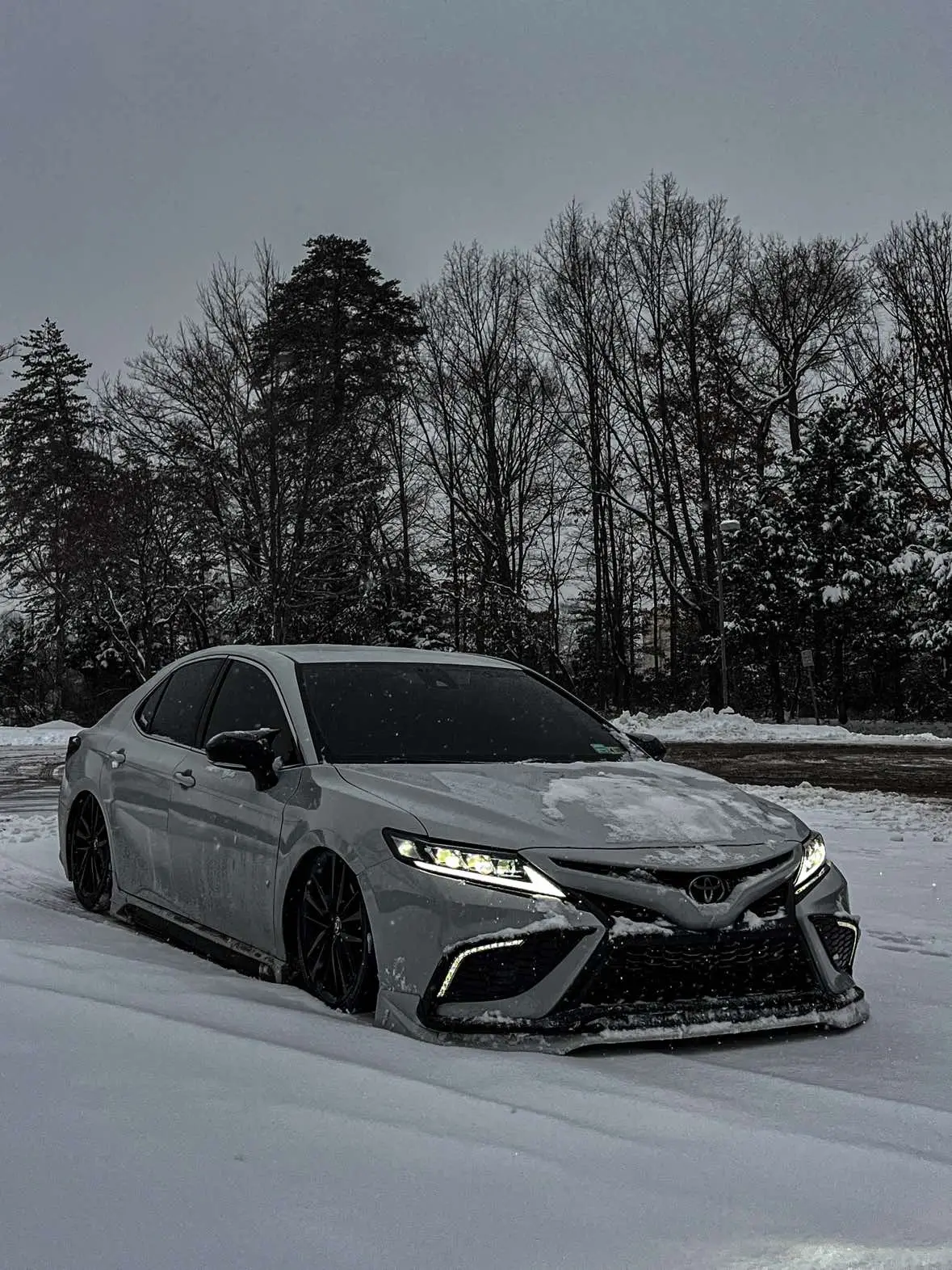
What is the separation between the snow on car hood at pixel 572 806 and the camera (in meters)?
4.00

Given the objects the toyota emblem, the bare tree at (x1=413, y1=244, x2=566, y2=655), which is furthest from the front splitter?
the bare tree at (x1=413, y1=244, x2=566, y2=655)

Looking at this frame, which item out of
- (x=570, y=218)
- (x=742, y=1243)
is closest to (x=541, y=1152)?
(x=742, y=1243)

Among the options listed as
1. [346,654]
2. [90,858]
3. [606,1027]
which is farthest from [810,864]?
[90,858]

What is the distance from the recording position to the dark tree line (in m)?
38.8

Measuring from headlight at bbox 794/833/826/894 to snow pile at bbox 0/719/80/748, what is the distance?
79.4 ft

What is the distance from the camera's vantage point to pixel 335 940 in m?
4.29

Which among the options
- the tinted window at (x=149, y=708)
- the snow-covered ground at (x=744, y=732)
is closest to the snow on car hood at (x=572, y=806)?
the tinted window at (x=149, y=708)

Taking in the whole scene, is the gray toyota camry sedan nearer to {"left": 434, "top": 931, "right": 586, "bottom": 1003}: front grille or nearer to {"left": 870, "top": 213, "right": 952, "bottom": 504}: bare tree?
{"left": 434, "top": 931, "right": 586, "bottom": 1003}: front grille

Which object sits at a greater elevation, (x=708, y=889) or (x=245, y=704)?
(x=245, y=704)

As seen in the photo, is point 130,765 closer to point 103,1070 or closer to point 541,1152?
point 103,1070

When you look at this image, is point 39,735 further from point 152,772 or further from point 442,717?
point 442,717

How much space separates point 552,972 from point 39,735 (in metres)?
29.0

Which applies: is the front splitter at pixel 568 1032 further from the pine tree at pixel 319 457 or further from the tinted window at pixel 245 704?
the pine tree at pixel 319 457

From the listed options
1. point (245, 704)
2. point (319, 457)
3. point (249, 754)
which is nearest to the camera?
point (249, 754)
